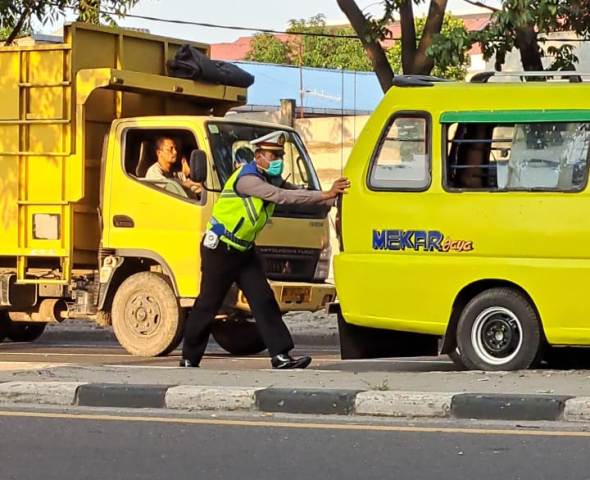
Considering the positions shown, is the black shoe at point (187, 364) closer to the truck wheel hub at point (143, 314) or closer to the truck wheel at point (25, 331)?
the truck wheel hub at point (143, 314)

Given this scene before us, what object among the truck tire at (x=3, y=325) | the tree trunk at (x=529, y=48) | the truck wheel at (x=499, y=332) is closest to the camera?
the truck wheel at (x=499, y=332)

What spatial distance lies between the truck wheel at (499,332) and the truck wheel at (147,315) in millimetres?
3301

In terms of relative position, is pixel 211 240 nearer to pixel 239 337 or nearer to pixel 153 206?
pixel 153 206

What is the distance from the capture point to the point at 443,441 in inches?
305

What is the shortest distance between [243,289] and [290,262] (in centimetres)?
217

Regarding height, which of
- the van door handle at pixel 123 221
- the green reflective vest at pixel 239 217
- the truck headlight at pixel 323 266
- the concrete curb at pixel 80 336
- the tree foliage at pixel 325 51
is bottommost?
the concrete curb at pixel 80 336

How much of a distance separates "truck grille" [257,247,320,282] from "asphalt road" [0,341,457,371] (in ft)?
2.48

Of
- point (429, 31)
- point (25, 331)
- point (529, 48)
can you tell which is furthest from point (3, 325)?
point (529, 48)

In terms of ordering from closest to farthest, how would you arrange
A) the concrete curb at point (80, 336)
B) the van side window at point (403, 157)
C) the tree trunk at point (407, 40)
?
1. the van side window at point (403, 157)
2. the tree trunk at point (407, 40)
3. the concrete curb at point (80, 336)

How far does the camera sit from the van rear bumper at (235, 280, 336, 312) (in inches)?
488

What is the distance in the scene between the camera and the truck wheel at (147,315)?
12.5m

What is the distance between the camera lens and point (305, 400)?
885 cm

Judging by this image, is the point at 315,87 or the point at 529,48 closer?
the point at 529,48

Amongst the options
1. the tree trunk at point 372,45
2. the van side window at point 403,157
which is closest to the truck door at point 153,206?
the van side window at point 403,157
